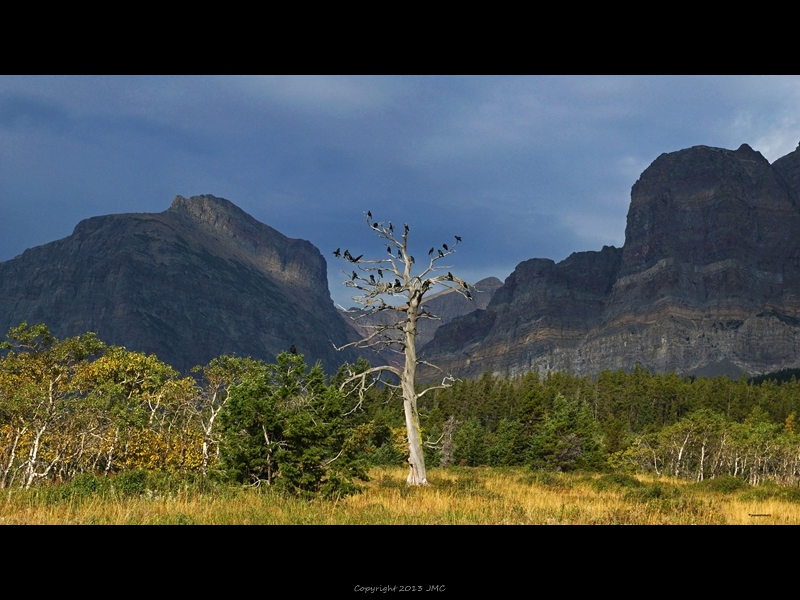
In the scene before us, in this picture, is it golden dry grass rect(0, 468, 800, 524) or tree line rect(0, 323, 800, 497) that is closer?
golden dry grass rect(0, 468, 800, 524)

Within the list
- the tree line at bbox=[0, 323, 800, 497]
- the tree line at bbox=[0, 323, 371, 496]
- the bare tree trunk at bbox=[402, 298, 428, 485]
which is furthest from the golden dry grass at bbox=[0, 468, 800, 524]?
the bare tree trunk at bbox=[402, 298, 428, 485]

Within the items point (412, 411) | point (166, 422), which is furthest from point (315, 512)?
point (166, 422)

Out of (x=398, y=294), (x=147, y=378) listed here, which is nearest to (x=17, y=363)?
(x=147, y=378)

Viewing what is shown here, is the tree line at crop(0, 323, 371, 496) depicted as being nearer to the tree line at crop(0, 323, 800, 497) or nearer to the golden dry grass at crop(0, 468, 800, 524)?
the tree line at crop(0, 323, 800, 497)

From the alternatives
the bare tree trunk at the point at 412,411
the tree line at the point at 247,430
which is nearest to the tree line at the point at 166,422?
the tree line at the point at 247,430

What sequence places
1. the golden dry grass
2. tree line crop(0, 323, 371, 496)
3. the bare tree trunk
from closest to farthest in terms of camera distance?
1. the golden dry grass
2. tree line crop(0, 323, 371, 496)
3. the bare tree trunk

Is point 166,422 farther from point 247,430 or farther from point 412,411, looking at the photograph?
point 247,430

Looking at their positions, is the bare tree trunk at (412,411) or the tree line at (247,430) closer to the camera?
the tree line at (247,430)

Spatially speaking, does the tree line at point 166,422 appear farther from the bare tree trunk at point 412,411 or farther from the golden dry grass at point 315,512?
the bare tree trunk at point 412,411

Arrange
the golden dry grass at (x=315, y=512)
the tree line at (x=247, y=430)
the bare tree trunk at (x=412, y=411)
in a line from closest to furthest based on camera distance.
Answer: the golden dry grass at (x=315, y=512) < the tree line at (x=247, y=430) < the bare tree trunk at (x=412, y=411)

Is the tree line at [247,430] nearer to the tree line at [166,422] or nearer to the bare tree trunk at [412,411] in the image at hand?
the tree line at [166,422]

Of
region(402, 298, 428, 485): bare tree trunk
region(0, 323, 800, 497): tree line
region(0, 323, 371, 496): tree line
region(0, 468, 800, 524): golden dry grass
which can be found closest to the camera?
region(0, 468, 800, 524): golden dry grass

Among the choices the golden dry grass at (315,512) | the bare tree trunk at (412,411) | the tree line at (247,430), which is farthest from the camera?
the bare tree trunk at (412,411)
